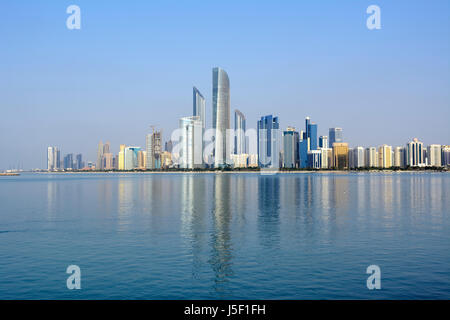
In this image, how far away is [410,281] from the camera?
91.1 ft

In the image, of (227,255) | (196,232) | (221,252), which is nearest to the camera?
(227,255)

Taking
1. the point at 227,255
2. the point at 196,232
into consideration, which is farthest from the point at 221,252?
the point at 196,232

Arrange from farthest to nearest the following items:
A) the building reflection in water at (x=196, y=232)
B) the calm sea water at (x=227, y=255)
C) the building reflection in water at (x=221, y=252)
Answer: the building reflection in water at (x=196, y=232) → the building reflection in water at (x=221, y=252) → the calm sea water at (x=227, y=255)

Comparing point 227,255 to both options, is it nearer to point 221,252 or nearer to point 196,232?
point 221,252

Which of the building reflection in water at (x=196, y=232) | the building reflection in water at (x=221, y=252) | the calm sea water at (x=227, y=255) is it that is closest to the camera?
the calm sea water at (x=227, y=255)

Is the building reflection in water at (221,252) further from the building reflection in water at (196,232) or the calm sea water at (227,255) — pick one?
the building reflection in water at (196,232)

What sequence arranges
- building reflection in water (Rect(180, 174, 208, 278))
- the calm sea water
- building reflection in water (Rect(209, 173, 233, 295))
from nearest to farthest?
1. the calm sea water
2. building reflection in water (Rect(209, 173, 233, 295))
3. building reflection in water (Rect(180, 174, 208, 278))

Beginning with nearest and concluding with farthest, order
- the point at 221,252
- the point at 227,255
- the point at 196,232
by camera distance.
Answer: the point at 227,255, the point at 221,252, the point at 196,232

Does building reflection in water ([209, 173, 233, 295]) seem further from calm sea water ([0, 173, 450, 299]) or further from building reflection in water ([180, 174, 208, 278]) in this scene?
building reflection in water ([180, 174, 208, 278])

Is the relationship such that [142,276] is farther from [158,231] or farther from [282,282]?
[158,231]

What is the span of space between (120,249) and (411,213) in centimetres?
5072

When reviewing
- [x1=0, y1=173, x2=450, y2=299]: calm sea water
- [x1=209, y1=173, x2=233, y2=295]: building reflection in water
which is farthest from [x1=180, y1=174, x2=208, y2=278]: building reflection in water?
[x1=209, y1=173, x2=233, y2=295]: building reflection in water

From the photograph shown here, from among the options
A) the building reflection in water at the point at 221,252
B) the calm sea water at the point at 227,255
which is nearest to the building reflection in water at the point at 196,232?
the calm sea water at the point at 227,255
